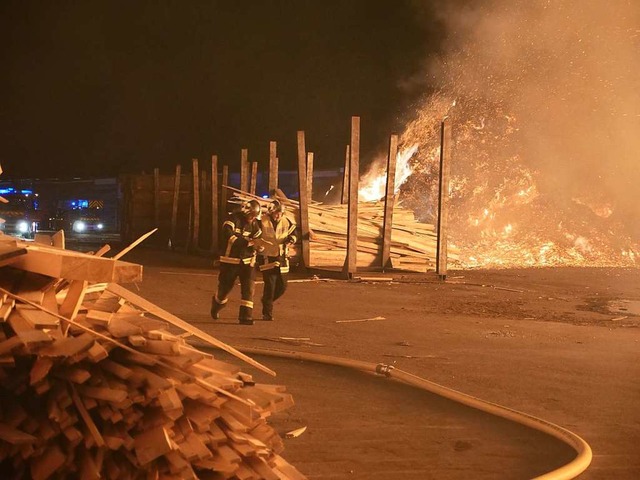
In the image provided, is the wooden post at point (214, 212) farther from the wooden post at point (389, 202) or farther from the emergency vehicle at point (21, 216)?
the emergency vehicle at point (21, 216)

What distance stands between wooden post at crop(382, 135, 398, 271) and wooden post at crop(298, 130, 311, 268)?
1771mm

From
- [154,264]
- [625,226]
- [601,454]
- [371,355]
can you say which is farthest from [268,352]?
[625,226]

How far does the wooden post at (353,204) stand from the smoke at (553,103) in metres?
10.0

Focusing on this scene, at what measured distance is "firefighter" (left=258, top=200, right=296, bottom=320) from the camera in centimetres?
1248

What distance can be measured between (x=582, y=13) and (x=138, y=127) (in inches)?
1347

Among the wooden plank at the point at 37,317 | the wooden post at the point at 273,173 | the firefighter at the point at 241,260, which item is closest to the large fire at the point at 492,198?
the wooden post at the point at 273,173

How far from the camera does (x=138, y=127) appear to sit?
57.9m

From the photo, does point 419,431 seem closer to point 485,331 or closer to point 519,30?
point 485,331

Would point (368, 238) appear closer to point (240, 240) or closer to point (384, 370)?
point (240, 240)

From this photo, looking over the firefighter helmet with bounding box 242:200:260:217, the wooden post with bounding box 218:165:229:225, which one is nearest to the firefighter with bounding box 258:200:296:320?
the firefighter helmet with bounding box 242:200:260:217

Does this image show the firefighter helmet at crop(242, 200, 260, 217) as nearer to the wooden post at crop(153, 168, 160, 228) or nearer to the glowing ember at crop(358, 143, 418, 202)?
the glowing ember at crop(358, 143, 418, 202)

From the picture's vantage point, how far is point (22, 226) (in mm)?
32188

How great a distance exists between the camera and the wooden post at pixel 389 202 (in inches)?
784

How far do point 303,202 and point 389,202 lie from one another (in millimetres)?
2015
